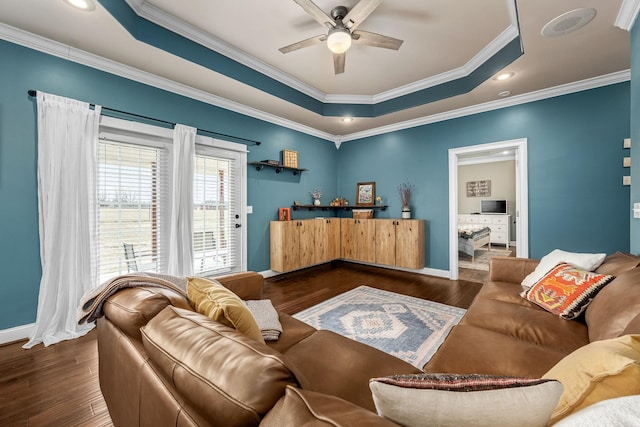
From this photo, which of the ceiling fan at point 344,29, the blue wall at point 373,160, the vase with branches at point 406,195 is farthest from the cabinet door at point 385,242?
the ceiling fan at point 344,29

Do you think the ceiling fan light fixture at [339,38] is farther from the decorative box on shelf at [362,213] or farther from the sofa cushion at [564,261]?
the decorative box on shelf at [362,213]

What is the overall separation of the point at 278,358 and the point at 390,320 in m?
2.31

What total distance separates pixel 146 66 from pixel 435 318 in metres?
4.11

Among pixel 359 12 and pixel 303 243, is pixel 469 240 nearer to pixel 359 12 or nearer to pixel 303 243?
pixel 303 243

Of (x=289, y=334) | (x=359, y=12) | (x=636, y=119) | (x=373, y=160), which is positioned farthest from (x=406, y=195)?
(x=289, y=334)

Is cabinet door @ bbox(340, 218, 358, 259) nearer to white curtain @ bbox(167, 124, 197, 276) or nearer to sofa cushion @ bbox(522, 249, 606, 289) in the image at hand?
white curtain @ bbox(167, 124, 197, 276)

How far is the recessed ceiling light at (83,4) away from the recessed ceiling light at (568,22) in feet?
12.0

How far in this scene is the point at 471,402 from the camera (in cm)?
50

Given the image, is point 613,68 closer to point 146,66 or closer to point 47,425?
point 146,66

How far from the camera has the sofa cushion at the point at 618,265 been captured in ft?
5.13

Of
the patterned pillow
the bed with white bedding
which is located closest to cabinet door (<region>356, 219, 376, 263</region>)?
the bed with white bedding

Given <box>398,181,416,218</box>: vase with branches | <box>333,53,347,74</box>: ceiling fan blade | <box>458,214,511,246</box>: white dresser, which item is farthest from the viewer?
<box>458,214,511,246</box>: white dresser

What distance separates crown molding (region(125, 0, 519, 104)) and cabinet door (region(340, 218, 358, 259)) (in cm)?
224

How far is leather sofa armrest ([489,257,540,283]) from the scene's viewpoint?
2.35 meters
